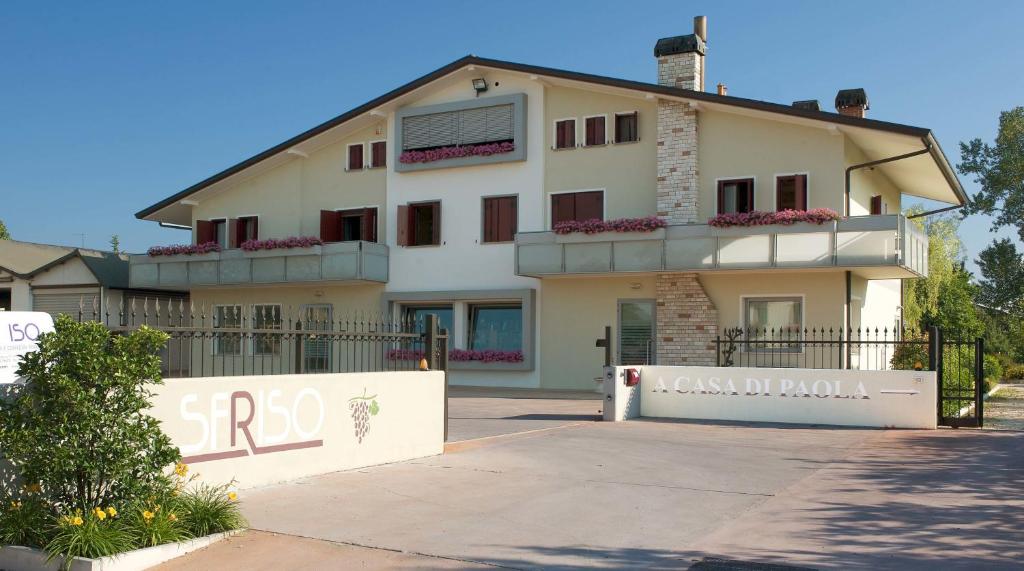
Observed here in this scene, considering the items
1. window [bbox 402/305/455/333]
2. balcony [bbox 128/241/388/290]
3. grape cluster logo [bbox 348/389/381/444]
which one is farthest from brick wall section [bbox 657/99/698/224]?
grape cluster logo [bbox 348/389/381/444]

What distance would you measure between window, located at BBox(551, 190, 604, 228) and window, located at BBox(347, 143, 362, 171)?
7.21 meters

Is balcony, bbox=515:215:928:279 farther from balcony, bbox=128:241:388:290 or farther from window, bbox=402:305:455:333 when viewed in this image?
balcony, bbox=128:241:388:290

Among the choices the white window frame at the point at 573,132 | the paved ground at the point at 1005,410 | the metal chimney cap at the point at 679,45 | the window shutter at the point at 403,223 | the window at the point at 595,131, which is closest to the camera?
the paved ground at the point at 1005,410

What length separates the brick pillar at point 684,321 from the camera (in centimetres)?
2511

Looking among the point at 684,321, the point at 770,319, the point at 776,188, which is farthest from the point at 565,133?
the point at 770,319

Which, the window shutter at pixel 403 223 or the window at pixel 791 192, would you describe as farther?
the window shutter at pixel 403 223

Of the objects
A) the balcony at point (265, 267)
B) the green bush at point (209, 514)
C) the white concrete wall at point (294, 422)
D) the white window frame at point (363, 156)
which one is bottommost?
the green bush at point (209, 514)

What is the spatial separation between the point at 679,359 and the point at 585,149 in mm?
6600

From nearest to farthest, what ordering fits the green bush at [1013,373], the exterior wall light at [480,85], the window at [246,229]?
the exterior wall light at [480,85] < the window at [246,229] < the green bush at [1013,373]

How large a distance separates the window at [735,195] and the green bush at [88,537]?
66.6 ft

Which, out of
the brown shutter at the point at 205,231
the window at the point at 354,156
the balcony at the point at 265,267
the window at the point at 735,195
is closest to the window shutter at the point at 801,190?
the window at the point at 735,195

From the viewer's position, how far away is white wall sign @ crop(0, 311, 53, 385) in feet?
23.9

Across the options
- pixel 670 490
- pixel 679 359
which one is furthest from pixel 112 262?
pixel 670 490

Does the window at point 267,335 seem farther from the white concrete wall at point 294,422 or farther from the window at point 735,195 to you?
the window at point 735,195
